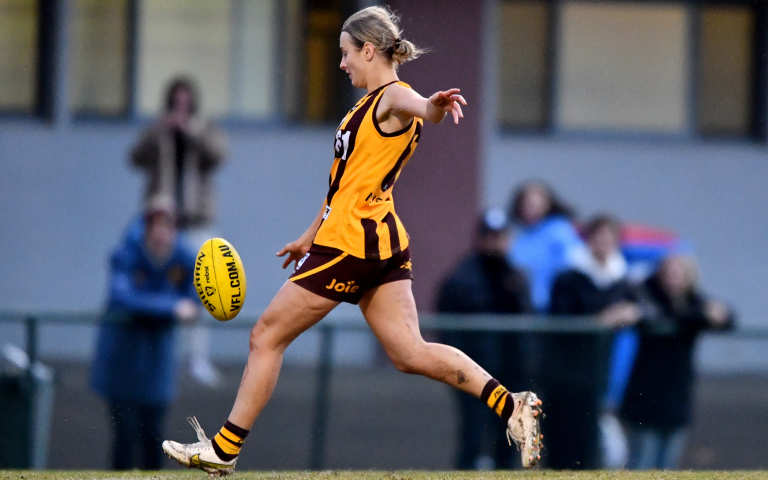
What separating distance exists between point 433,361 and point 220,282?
1128mm

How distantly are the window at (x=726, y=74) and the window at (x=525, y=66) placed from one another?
2.03 metres

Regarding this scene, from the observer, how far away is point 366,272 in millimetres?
4988

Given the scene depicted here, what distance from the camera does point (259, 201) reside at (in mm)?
12359

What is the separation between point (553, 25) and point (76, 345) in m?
7.62

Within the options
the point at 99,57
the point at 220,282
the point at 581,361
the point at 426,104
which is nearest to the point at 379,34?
the point at 426,104

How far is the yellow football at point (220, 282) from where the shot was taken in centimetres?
529

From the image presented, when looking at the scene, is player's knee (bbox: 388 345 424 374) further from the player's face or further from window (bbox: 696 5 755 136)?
window (bbox: 696 5 755 136)

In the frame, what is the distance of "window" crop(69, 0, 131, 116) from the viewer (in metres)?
12.5

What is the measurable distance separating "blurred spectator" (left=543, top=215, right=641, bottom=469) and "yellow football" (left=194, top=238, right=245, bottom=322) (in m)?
3.23

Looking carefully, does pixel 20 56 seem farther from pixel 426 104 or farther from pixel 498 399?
pixel 498 399

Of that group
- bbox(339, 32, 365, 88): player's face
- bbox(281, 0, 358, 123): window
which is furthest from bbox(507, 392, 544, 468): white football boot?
bbox(281, 0, 358, 123): window

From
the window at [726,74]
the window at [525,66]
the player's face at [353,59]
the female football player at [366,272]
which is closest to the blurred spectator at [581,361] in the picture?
the female football player at [366,272]

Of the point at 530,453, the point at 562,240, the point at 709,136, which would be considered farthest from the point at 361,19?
the point at 709,136

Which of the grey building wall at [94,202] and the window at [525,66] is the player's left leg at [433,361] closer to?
the grey building wall at [94,202]
